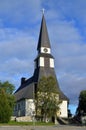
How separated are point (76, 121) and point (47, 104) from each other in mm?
8843

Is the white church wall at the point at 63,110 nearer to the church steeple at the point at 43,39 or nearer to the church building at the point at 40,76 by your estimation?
the church building at the point at 40,76

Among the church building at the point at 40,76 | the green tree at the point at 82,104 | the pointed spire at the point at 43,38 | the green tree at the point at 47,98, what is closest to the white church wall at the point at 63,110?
the church building at the point at 40,76

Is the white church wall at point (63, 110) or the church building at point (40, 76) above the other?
the church building at point (40, 76)

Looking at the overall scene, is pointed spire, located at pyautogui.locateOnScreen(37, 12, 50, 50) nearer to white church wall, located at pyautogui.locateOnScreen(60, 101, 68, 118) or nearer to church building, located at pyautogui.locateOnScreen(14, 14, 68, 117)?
church building, located at pyautogui.locateOnScreen(14, 14, 68, 117)

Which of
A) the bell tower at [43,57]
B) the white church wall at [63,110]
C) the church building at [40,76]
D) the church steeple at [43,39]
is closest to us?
the church building at [40,76]

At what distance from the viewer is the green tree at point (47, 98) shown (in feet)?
265

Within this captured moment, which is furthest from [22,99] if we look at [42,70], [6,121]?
[6,121]

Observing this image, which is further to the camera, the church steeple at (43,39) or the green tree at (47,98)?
the church steeple at (43,39)

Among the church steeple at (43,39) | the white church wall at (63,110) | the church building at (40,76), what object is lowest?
the white church wall at (63,110)

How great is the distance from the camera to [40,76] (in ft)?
324

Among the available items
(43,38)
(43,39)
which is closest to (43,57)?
(43,39)

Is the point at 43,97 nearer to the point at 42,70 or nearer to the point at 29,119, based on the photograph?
the point at 29,119

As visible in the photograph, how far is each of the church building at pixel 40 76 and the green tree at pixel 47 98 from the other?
9.28 metres

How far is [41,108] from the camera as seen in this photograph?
82.4 m
